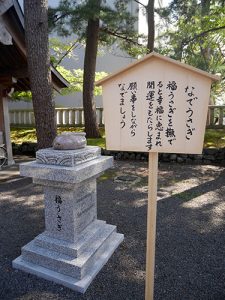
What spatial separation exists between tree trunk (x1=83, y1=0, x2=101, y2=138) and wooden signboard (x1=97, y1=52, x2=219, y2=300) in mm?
8329

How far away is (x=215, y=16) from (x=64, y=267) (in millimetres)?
8011

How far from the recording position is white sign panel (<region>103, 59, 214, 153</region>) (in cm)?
211

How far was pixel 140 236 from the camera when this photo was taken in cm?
389

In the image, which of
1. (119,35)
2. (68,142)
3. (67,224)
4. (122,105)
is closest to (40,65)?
(68,142)

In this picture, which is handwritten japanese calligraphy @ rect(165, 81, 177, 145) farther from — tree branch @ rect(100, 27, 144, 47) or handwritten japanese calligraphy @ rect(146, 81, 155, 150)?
tree branch @ rect(100, 27, 144, 47)

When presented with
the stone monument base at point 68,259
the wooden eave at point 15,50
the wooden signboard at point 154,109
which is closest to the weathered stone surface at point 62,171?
the wooden signboard at point 154,109

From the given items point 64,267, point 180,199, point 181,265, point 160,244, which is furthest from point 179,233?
point 64,267

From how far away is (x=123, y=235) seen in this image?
3.79m

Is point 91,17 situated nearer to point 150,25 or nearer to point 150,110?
point 150,25

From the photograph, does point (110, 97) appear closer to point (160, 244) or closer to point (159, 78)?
point (159, 78)

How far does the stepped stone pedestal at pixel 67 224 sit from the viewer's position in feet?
9.18

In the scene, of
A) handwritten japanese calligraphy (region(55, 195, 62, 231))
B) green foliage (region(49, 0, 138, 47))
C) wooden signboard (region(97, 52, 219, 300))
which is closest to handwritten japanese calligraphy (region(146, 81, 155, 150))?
wooden signboard (region(97, 52, 219, 300))

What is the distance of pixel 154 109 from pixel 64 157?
1.14 meters

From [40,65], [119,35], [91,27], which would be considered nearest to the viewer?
[40,65]
